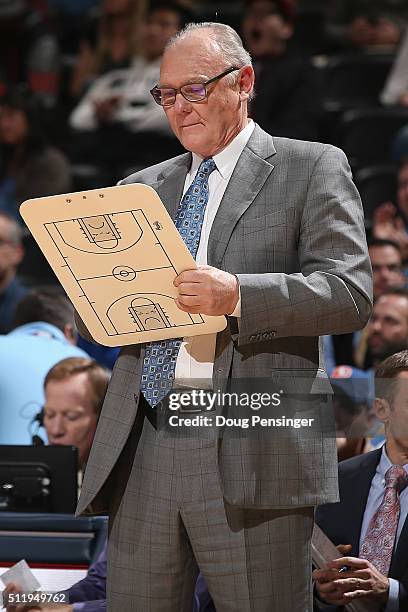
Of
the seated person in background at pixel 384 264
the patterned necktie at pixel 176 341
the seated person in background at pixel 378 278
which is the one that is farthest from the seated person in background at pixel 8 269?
the patterned necktie at pixel 176 341

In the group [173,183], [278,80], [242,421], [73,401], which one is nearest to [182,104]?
[173,183]

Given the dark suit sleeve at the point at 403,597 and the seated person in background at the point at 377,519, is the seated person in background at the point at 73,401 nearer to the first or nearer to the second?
the seated person in background at the point at 377,519

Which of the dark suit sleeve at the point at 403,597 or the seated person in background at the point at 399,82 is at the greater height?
the seated person in background at the point at 399,82

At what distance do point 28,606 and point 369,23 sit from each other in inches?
218

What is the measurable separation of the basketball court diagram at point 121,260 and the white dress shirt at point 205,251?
5cm

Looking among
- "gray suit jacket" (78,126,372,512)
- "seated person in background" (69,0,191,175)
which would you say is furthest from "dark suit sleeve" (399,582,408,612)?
"seated person in background" (69,0,191,175)

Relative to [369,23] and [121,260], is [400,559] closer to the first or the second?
[121,260]

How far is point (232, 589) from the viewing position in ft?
6.29

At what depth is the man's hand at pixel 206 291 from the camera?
181 centimetres

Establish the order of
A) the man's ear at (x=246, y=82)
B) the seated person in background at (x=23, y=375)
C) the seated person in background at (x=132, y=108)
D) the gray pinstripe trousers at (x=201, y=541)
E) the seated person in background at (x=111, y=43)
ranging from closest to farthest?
1. the gray pinstripe trousers at (x=201, y=541)
2. the man's ear at (x=246, y=82)
3. the seated person in background at (x=23, y=375)
4. the seated person in background at (x=132, y=108)
5. the seated person in background at (x=111, y=43)

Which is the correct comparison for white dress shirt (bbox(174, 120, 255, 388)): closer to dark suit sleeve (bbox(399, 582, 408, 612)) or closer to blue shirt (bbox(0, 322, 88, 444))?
dark suit sleeve (bbox(399, 582, 408, 612))

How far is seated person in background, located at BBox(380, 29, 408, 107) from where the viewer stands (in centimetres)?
647

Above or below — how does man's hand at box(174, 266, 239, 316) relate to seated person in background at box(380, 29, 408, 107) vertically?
above

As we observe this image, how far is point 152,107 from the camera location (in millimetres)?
6359
